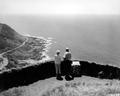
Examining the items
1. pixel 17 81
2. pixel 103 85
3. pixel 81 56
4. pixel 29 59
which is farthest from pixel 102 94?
pixel 81 56

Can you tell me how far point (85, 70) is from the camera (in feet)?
50.7

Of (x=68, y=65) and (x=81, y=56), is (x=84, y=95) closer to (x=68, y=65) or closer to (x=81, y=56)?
(x=68, y=65)

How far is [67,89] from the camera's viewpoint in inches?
464

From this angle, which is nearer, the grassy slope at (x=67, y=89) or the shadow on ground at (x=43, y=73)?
the grassy slope at (x=67, y=89)

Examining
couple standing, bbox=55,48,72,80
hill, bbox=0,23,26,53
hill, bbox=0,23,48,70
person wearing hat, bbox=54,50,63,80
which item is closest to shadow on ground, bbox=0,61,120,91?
couple standing, bbox=55,48,72,80

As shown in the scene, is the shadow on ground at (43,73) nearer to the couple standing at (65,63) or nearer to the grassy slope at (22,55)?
the couple standing at (65,63)

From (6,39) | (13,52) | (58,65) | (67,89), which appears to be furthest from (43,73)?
(6,39)

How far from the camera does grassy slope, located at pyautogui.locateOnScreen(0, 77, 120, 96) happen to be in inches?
438

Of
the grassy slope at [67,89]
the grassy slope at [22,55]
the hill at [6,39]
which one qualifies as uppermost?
the grassy slope at [67,89]

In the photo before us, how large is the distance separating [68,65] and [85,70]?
1.57m

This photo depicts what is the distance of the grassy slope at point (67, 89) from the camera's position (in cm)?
1113

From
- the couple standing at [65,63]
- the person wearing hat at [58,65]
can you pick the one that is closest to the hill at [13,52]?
the couple standing at [65,63]

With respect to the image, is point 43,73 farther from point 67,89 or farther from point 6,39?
point 6,39

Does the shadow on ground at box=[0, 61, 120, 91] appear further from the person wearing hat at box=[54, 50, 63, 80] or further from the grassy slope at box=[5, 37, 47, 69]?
the grassy slope at box=[5, 37, 47, 69]
